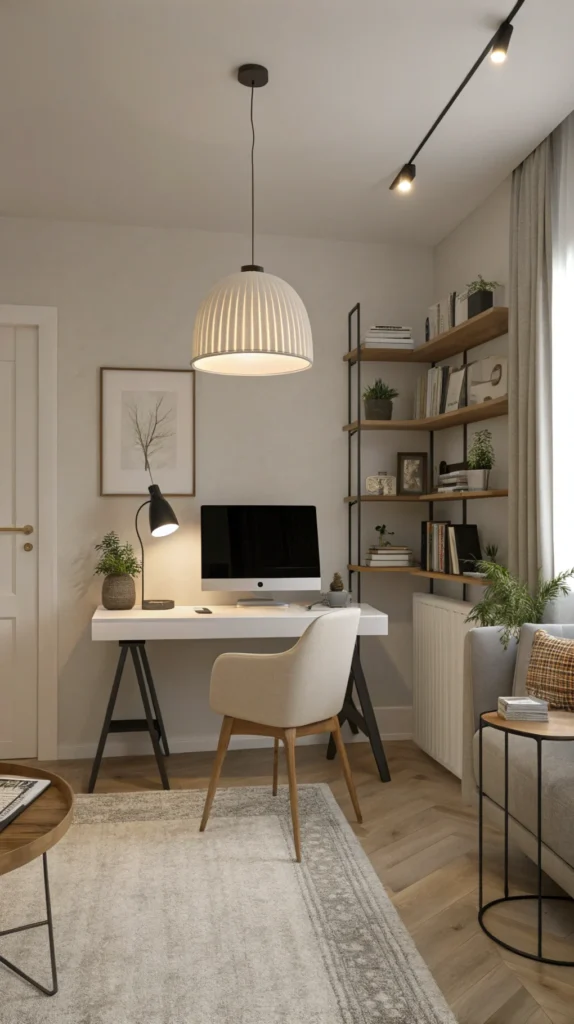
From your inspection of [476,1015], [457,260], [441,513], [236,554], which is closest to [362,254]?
[457,260]

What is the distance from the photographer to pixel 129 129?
9.85ft

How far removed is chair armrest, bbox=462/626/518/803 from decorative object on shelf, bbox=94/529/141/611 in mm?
1698

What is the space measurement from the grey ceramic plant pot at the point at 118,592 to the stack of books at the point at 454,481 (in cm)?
158

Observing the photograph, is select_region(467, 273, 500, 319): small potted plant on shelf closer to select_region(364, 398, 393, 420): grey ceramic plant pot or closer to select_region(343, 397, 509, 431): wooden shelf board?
select_region(343, 397, 509, 431): wooden shelf board

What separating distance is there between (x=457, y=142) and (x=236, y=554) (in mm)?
2102

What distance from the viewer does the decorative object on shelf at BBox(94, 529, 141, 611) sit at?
12.2 ft

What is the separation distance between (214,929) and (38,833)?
75 cm

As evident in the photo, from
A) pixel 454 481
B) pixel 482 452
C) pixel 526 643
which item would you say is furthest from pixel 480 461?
pixel 526 643

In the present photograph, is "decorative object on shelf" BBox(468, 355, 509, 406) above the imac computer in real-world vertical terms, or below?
above

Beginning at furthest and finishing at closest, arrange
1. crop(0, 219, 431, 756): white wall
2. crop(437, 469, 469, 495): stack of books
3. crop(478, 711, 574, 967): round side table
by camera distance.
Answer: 1. crop(0, 219, 431, 756): white wall
2. crop(437, 469, 469, 495): stack of books
3. crop(478, 711, 574, 967): round side table

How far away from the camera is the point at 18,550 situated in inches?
156

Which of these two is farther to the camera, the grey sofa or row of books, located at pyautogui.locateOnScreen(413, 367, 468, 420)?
row of books, located at pyautogui.locateOnScreen(413, 367, 468, 420)

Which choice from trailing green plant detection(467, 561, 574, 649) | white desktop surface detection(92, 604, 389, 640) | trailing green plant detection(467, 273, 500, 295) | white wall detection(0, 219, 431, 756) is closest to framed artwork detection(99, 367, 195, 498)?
white wall detection(0, 219, 431, 756)

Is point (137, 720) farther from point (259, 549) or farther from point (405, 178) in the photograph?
point (405, 178)
